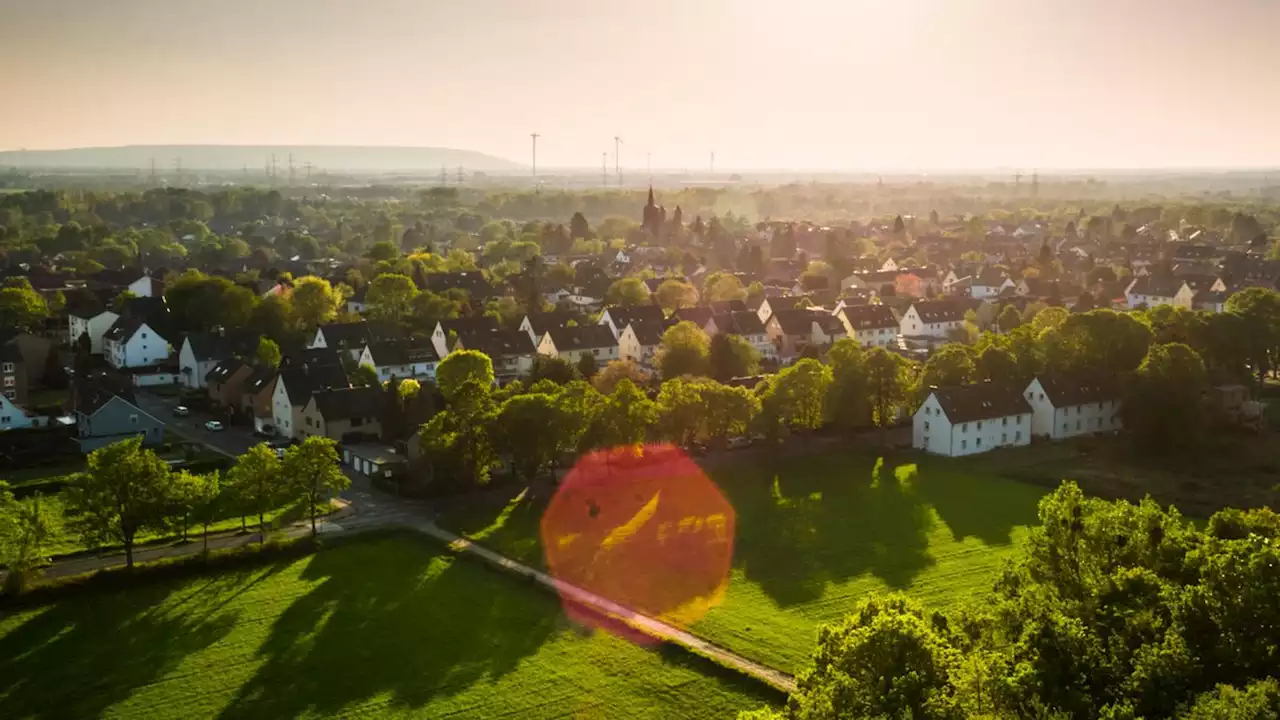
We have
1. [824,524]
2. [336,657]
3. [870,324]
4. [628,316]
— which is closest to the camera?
[336,657]

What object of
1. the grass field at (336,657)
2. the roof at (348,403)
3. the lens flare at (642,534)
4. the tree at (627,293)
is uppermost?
the tree at (627,293)

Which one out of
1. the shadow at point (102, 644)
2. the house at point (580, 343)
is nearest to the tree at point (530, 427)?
the shadow at point (102, 644)

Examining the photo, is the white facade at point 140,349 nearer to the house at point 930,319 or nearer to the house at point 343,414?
the house at point 343,414

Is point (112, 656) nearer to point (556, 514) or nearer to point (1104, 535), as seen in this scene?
point (556, 514)

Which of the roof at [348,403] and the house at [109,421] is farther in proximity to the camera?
the roof at [348,403]

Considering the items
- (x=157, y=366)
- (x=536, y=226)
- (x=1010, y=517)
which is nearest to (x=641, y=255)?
(x=536, y=226)

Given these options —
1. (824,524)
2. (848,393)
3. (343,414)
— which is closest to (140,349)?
(343,414)

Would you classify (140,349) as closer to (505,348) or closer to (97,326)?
(97,326)
